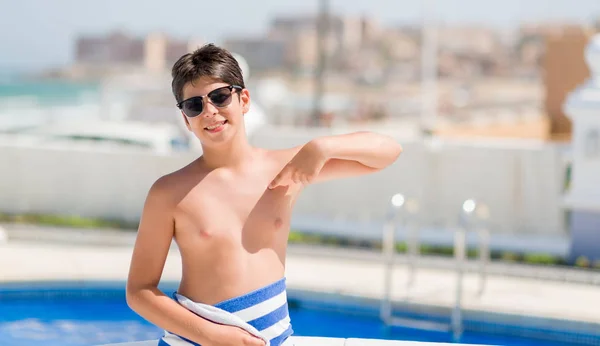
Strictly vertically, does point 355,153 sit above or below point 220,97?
below

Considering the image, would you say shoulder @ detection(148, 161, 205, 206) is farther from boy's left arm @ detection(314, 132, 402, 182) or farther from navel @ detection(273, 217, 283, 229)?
boy's left arm @ detection(314, 132, 402, 182)

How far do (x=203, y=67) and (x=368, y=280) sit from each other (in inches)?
204

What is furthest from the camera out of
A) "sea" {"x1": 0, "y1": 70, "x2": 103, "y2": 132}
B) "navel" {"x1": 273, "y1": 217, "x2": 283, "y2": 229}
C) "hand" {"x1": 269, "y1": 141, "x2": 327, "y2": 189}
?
"sea" {"x1": 0, "y1": 70, "x2": 103, "y2": 132}

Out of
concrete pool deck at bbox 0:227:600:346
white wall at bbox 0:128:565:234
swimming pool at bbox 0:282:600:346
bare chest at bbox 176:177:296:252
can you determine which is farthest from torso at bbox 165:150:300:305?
white wall at bbox 0:128:565:234

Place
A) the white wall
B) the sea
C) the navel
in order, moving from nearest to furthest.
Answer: the navel, the white wall, the sea

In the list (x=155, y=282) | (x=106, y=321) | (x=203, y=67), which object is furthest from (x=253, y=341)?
(x=106, y=321)

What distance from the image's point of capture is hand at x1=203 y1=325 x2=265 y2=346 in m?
2.57

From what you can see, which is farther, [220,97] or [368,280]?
[368,280]

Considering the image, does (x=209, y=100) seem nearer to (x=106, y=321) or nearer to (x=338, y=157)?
(x=338, y=157)

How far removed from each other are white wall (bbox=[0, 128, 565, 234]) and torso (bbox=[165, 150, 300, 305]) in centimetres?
644

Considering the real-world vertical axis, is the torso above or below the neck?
below

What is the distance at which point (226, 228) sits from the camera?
2.66 m

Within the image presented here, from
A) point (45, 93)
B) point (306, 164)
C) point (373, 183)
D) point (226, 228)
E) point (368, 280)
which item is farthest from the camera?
point (45, 93)

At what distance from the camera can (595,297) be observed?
7059 mm
